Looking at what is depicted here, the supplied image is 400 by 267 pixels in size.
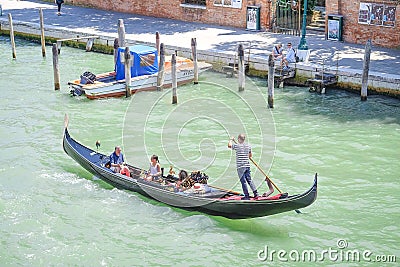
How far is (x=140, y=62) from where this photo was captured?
18719 millimetres

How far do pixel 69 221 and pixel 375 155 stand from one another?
20.6ft

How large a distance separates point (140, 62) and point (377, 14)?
703 cm

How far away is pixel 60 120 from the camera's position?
16.4m

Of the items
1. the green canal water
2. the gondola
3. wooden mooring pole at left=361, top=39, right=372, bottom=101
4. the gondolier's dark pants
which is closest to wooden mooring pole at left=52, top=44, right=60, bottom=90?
the green canal water

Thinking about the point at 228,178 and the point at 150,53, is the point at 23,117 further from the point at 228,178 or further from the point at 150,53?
the point at 228,178

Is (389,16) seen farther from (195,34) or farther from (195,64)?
(195,34)

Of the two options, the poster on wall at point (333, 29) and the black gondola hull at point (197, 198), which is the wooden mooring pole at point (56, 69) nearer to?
the black gondola hull at point (197, 198)

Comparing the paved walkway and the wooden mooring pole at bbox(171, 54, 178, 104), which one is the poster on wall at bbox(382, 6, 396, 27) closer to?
the paved walkway

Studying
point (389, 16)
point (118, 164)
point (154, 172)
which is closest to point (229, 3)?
point (389, 16)

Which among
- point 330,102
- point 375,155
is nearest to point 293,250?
point 375,155

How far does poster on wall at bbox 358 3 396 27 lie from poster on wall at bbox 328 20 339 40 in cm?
72

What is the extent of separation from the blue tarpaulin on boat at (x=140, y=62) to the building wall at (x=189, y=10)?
18.0ft

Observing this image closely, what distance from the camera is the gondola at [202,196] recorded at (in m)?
10.7

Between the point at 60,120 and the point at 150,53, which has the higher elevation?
the point at 150,53
